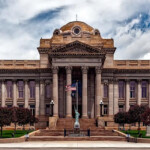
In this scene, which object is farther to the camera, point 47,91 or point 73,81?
point 47,91

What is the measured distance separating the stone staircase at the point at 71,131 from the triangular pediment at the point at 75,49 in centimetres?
1361

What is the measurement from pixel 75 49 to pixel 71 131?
19.1 metres

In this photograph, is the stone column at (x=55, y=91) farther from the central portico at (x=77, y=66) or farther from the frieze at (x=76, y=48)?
the frieze at (x=76, y=48)

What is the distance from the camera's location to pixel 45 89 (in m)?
79.0

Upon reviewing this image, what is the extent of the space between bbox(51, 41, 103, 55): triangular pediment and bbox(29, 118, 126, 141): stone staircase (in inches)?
536

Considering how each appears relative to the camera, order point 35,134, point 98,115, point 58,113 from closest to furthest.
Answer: point 35,134
point 98,115
point 58,113

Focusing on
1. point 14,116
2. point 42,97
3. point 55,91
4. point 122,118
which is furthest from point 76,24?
point 14,116

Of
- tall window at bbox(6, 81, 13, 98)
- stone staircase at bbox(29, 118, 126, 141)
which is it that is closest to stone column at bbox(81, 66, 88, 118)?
stone staircase at bbox(29, 118, 126, 141)

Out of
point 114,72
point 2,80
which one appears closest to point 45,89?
point 2,80

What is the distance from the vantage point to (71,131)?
5800 centimetres

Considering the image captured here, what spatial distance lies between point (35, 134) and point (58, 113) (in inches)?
768

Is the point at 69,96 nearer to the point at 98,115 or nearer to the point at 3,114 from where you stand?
the point at 98,115

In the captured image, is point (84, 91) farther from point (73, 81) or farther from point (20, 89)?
point (20, 89)

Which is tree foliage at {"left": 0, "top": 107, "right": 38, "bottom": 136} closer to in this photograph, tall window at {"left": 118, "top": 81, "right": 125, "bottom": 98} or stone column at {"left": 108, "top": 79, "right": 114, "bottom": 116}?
stone column at {"left": 108, "top": 79, "right": 114, "bottom": 116}
